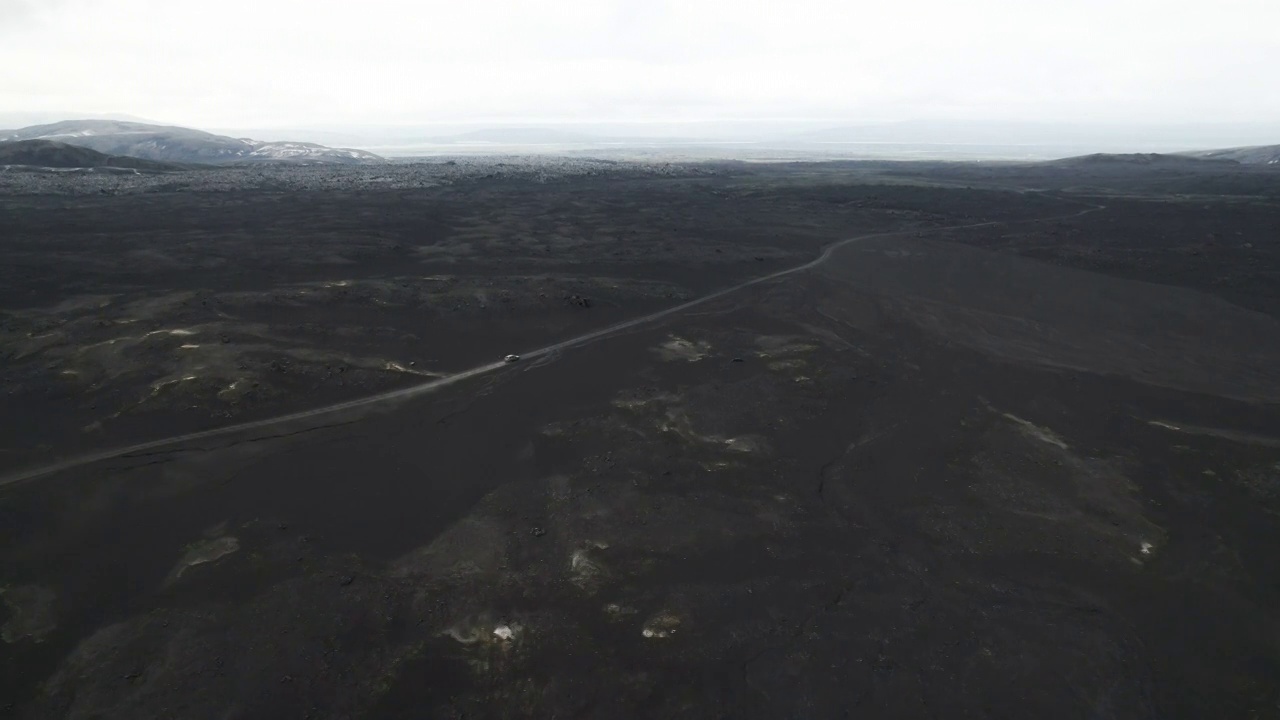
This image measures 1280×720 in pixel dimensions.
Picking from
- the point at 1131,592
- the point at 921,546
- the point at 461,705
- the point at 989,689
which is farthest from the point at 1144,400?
the point at 461,705

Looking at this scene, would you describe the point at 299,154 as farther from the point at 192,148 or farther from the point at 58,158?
the point at 58,158

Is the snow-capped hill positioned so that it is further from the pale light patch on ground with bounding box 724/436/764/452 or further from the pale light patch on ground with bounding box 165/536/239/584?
the pale light patch on ground with bounding box 724/436/764/452

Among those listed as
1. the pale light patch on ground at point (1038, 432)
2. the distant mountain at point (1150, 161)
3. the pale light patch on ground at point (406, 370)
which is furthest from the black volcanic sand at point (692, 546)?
the distant mountain at point (1150, 161)

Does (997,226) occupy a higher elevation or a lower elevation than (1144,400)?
higher

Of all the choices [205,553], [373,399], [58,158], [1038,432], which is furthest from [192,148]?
[1038,432]

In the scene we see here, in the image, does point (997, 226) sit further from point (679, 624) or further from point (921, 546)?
point (679, 624)

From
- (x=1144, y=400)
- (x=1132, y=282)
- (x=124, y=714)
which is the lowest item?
(x=124, y=714)


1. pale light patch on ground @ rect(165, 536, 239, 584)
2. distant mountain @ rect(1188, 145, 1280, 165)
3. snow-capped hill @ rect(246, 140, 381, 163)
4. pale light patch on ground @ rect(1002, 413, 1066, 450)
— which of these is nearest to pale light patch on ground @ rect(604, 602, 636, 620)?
pale light patch on ground @ rect(165, 536, 239, 584)
